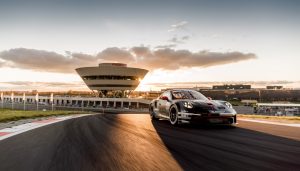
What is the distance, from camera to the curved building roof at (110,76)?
111 metres

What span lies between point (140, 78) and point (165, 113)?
362 ft

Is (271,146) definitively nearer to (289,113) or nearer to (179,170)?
(179,170)

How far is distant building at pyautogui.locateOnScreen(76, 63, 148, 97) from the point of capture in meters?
111

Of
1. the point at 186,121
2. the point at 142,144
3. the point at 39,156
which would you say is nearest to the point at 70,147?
the point at 39,156

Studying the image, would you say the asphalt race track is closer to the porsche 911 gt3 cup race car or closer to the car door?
the porsche 911 gt3 cup race car

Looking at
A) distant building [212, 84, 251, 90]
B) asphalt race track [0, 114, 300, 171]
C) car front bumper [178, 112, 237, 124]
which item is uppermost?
distant building [212, 84, 251, 90]

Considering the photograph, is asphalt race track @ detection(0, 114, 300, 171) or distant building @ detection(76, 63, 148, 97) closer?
asphalt race track @ detection(0, 114, 300, 171)

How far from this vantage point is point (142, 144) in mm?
5707

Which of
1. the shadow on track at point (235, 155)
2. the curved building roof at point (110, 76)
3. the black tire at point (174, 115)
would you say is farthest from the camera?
the curved building roof at point (110, 76)

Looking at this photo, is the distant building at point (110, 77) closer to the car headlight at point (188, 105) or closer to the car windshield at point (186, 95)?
the car windshield at point (186, 95)

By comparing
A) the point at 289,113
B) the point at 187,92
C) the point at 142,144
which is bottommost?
the point at 289,113

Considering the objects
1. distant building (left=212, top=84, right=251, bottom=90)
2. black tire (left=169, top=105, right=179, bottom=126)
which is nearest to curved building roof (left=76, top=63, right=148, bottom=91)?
distant building (left=212, top=84, right=251, bottom=90)

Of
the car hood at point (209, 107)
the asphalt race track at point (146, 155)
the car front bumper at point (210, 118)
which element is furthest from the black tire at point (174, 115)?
the asphalt race track at point (146, 155)

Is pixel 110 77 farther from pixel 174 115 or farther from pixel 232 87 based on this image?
pixel 232 87
